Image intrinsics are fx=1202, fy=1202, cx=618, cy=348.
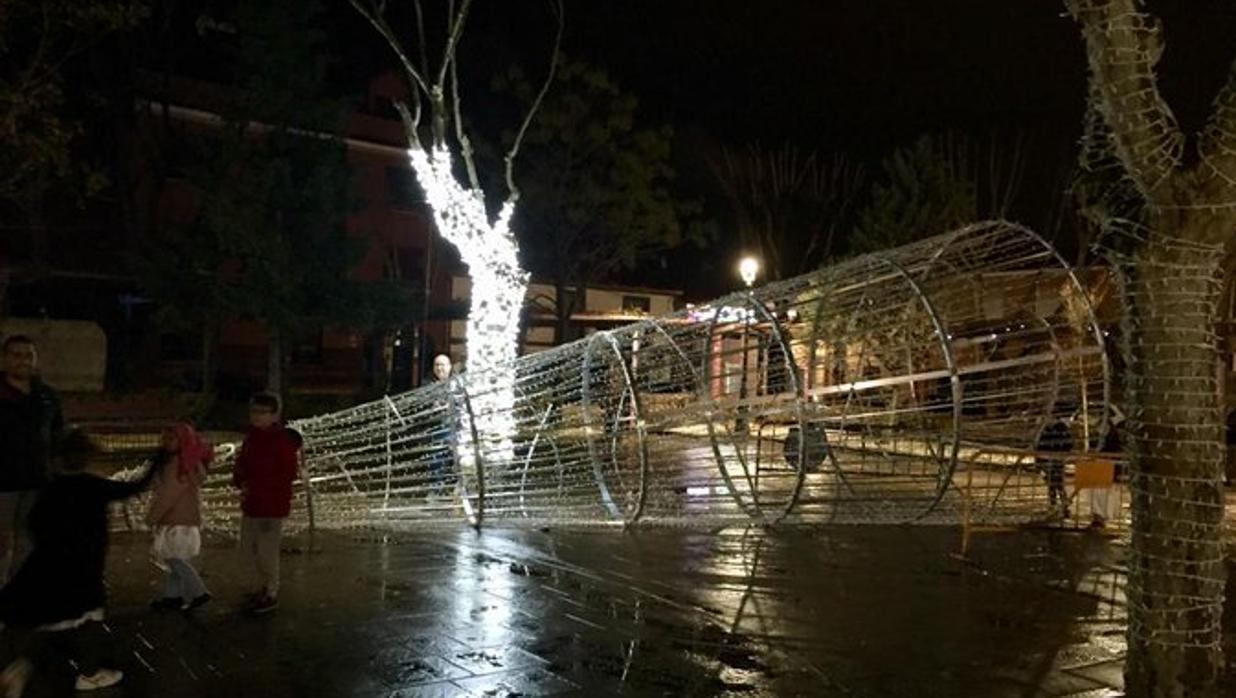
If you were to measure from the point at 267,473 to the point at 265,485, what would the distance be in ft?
0.24

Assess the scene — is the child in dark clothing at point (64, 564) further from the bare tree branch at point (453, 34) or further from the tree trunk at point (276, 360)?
the tree trunk at point (276, 360)

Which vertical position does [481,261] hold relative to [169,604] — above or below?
above

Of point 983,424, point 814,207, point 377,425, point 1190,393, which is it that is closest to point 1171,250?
point 1190,393

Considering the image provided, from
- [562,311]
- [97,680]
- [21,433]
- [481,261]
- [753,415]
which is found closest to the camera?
[97,680]

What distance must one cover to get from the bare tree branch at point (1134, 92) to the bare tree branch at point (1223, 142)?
102mm

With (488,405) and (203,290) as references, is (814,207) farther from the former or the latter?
(488,405)

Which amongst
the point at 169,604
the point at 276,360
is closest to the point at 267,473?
the point at 169,604

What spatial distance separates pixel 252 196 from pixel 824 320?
1334 centimetres

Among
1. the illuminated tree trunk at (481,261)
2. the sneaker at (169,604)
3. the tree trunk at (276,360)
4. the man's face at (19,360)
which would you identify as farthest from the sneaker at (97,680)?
the tree trunk at (276,360)

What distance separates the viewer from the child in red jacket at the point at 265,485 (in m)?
7.27

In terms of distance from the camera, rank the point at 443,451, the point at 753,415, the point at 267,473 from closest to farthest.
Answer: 1. the point at 267,473
2. the point at 753,415
3. the point at 443,451

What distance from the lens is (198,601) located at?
23.8ft

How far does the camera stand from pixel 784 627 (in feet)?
23.9

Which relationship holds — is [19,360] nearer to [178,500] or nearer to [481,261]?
[178,500]
